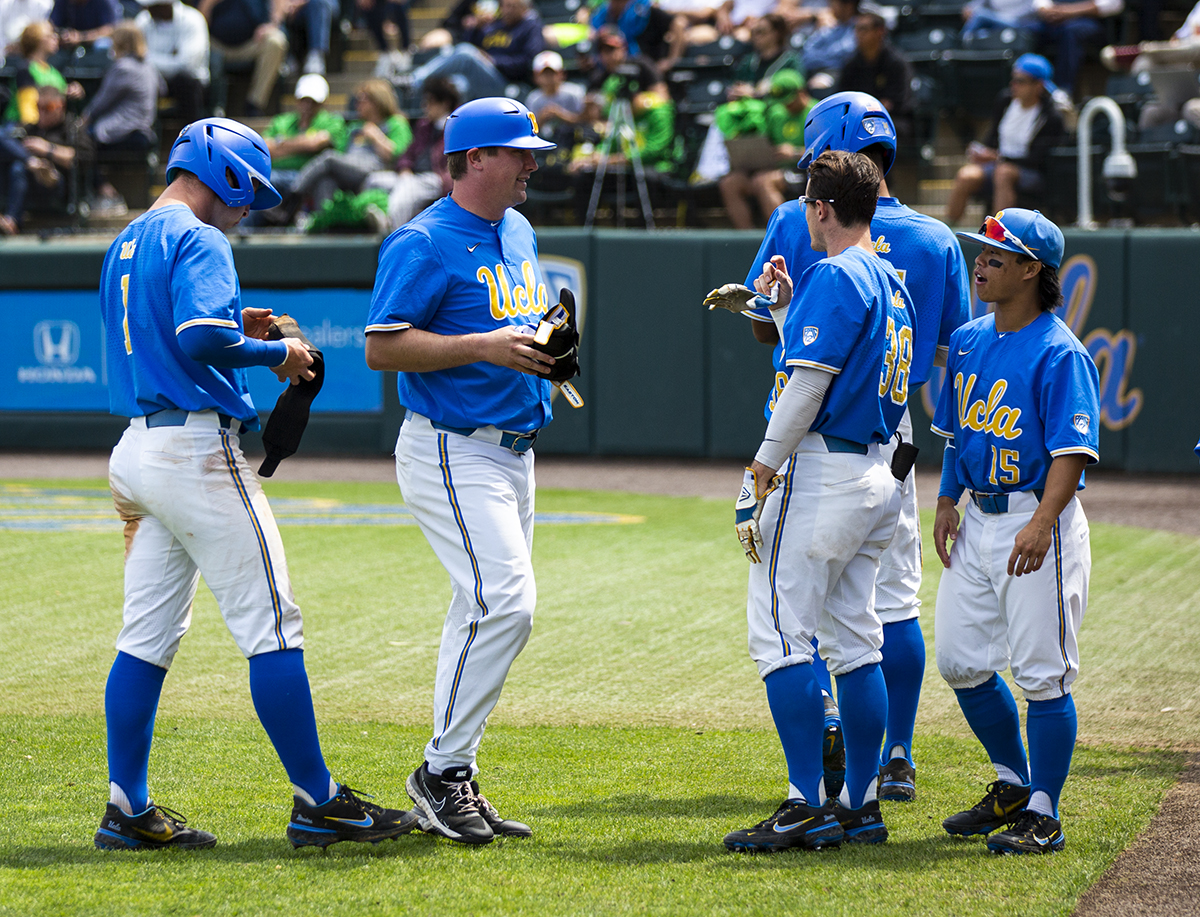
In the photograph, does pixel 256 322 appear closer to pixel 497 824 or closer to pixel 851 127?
pixel 497 824

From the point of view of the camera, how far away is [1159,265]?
11219mm

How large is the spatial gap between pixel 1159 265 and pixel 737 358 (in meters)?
3.60

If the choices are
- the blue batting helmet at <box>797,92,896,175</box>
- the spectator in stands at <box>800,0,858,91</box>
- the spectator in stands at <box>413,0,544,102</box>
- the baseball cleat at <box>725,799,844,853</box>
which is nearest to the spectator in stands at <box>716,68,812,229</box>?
the spectator in stands at <box>800,0,858,91</box>

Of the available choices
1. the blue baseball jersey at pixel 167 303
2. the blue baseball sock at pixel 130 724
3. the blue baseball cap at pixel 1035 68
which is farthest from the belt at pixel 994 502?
the blue baseball cap at pixel 1035 68

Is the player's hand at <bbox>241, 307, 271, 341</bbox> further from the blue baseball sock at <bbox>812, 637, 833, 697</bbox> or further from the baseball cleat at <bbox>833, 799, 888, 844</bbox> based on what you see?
the baseball cleat at <bbox>833, 799, 888, 844</bbox>

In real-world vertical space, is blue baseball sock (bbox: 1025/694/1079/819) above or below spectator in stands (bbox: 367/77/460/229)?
below

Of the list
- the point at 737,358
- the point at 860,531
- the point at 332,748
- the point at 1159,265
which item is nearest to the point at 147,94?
the point at 737,358

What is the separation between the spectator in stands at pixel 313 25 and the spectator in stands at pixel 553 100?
4094 millimetres

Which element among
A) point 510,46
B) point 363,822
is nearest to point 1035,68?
point 510,46

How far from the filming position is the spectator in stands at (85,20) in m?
16.7

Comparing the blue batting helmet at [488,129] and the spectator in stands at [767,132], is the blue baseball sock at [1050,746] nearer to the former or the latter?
the blue batting helmet at [488,129]

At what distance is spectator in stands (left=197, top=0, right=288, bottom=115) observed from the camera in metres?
16.7

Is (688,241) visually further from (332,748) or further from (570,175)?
(332,748)

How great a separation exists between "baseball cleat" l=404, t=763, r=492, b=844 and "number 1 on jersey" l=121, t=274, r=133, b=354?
1399 millimetres
